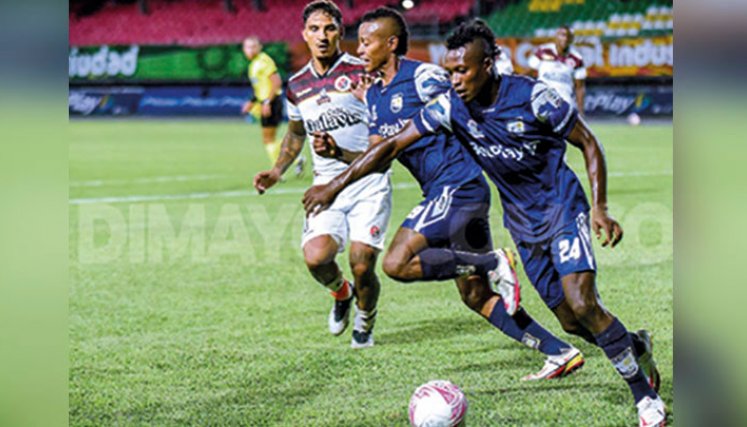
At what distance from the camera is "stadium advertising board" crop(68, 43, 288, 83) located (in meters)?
28.3

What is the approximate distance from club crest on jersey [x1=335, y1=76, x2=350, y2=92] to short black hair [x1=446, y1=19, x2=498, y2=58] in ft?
5.64

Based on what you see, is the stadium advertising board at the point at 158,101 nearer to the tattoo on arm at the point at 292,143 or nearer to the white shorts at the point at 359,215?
the tattoo on arm at the point at 292,143

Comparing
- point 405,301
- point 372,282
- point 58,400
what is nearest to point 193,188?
point 405,301

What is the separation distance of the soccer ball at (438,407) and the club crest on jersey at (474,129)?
104 cm

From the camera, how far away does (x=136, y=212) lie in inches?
456

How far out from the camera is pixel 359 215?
593 cm

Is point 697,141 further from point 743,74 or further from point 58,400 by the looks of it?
point 58,400

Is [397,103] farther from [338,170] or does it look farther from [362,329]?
[362,329]

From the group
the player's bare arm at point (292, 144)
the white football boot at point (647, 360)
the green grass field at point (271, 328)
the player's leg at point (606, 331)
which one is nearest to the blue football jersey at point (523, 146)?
the player's leg at point (606, 331)

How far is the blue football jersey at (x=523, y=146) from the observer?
4.16m

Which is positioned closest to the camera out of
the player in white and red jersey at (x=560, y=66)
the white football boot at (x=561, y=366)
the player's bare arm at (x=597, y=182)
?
the player's bare arm at (x=597, y=182)

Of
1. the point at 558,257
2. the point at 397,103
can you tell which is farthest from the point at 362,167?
the point at 397,103

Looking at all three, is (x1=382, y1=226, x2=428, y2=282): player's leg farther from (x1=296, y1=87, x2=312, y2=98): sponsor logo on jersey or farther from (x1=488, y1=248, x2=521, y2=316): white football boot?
(x1=296, y1=87, x2=312, y2=98): sponsor logo on jersey

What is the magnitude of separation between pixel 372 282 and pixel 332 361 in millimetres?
551
